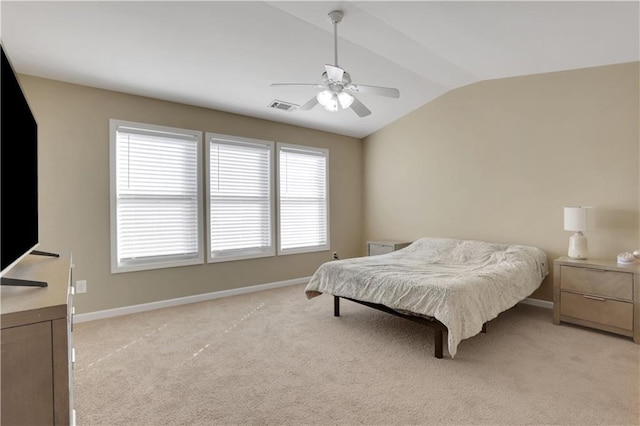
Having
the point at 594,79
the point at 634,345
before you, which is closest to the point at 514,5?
the point at 594,79

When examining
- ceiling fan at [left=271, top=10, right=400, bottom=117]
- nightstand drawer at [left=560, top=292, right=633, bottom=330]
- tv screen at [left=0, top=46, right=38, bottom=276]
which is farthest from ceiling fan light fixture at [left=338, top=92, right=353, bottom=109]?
nightstand drawer at [left=560, top=292, right=633, bottom=330]

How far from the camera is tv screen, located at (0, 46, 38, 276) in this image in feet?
4.28

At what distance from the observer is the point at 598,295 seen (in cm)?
309

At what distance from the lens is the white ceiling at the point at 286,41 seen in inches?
102

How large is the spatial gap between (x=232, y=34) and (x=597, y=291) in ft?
13.6

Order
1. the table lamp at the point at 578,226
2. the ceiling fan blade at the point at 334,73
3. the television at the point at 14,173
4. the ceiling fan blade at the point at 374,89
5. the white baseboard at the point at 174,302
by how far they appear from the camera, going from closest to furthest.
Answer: the television at the point at 14,173 < the ceiling fan blade at the point at 334,73 < the ceiling fan blade at the point at 374,89 < the table lamp at the point at 578,226 < the white baseboard at the point at 174,302

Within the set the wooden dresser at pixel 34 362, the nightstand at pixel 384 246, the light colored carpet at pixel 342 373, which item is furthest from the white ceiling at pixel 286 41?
the light colored carpet at pixel 342 373

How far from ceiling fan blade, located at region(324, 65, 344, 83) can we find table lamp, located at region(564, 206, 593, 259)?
276 cm

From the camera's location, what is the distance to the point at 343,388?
222 centimetres

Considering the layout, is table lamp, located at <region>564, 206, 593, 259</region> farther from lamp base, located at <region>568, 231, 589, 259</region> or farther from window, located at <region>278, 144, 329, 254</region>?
window, located at <region>278, 144, 329, 254</region>

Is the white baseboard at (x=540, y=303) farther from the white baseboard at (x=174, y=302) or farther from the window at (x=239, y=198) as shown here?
the window at (x=239, y=198)

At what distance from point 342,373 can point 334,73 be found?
7.33ft

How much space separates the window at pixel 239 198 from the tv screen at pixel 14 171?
2.35 meters

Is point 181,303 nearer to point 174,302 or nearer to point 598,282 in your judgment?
point 174,302
